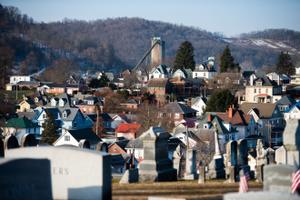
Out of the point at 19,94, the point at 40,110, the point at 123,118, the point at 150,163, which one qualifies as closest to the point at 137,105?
the point at 123,118

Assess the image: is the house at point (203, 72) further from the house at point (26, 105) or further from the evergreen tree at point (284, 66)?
the house at point (26, 105)

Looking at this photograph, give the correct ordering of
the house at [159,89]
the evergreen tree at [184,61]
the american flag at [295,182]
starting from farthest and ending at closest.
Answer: the evergreen tree at [184,61] → the house at [159,89] → the american flag at [295,182]

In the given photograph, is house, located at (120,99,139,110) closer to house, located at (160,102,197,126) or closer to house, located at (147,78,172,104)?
house, located at (160,102,197,126)

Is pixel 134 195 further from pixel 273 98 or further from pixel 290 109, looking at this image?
pixel 273 98

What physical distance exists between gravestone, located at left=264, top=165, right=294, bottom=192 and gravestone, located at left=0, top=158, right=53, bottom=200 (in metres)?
4.56

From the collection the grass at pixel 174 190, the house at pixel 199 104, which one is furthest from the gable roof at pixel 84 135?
the house at pixel 199 104

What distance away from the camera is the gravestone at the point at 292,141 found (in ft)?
51.6

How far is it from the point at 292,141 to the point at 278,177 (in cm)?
218

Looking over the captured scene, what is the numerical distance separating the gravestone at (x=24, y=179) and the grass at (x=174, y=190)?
81.3 inches

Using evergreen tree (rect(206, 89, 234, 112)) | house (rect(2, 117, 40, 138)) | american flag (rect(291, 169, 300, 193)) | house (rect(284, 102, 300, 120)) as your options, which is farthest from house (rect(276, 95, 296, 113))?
american flag (rect(291, 169, 300, 193))

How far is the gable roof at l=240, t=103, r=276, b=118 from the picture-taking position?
216 ft

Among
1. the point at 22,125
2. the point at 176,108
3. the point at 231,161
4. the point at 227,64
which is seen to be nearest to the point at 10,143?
the point at 231,161

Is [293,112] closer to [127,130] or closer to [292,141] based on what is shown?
[127,130]

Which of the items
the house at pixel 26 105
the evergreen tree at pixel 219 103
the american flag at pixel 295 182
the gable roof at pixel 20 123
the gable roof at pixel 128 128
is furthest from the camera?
the house at pixel 26 105
